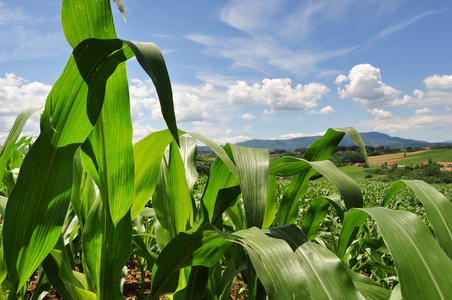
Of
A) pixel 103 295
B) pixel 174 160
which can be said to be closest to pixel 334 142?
pixel 174 160

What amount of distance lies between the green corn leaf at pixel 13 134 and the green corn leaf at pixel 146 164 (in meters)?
0.24

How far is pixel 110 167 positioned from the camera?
551 millimetres

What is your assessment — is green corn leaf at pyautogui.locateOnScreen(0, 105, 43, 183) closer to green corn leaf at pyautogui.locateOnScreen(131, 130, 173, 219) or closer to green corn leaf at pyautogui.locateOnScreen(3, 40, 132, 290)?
green corn leaf at pyautogui.locateOnScreen(3, 40, 132, 290)

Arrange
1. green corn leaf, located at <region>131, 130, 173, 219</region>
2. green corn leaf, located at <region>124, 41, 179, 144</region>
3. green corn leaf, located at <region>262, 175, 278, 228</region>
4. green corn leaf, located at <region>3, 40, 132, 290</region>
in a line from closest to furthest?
green corn leaf, located at <region>124, 41, 179, 144</region>, green corn leaf, located at <region>3, 40, 132, 290</region>, green corn leaf, located at <region>131, 130, 173, 219</region>, green corn leaf, located at <region>262, 175, 278, 228</region>

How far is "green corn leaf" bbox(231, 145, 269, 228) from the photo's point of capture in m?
0.45

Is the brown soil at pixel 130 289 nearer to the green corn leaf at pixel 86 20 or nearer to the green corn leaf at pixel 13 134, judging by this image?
the green corn leaf at pixel 13 134

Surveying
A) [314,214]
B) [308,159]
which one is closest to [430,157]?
[314,214]

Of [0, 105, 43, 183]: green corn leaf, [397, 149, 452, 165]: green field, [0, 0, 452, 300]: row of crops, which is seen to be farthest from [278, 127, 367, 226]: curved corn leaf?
[397, 149, 452, 165]: green field

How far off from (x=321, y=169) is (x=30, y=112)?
666 millimetres

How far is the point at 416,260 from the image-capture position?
0.37 m

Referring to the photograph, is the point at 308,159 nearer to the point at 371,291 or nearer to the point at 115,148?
the point at 371,291

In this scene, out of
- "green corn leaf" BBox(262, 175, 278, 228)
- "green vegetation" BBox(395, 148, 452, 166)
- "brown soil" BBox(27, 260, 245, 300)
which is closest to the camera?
"green corn leaf" BBox(262, 175, 278, 228)

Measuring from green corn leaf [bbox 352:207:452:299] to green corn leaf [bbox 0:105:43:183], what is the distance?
0.69 meters

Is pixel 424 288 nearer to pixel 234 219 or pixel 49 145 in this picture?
pixel 49 145
